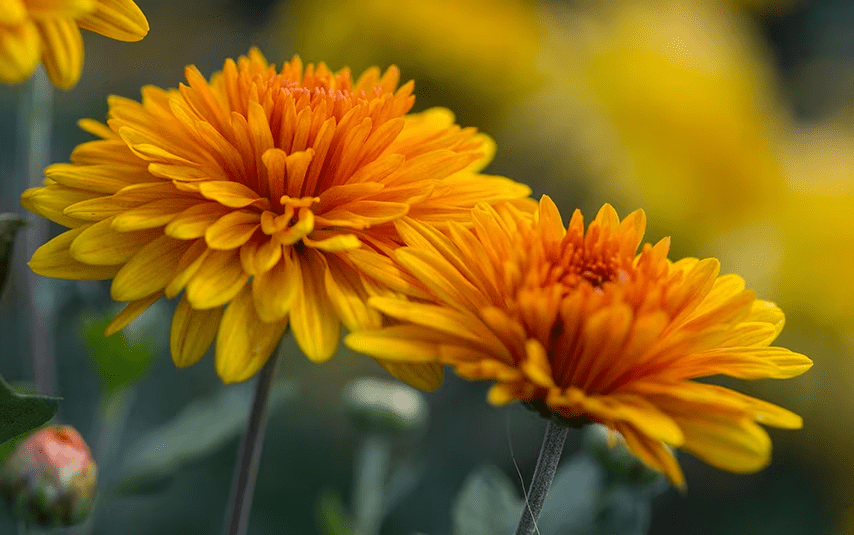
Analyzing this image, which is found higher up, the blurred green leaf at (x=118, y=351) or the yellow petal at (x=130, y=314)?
the yellow petal at (x=130, y=314)

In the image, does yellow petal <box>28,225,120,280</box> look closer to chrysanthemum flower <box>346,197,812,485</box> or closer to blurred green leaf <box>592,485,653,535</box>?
chrysanthemum flower <box>346,197,812,485</box>

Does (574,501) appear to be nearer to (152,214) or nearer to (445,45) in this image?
(152,214)

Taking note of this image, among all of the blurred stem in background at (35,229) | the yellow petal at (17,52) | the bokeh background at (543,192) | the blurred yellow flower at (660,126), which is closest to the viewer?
the yellow petal at (17,52)

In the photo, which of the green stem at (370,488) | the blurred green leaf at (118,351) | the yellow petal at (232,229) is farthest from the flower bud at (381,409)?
the yellow petal at (232,229)

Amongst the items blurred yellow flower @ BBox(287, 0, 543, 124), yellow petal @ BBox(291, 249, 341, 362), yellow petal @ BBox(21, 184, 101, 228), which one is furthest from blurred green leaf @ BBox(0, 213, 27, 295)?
blurred yellow flower @ BBox(287, 0, 543, 124)

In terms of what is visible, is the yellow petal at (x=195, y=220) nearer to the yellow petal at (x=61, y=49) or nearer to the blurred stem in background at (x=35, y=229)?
the yellow petal at (x=61, y=49)

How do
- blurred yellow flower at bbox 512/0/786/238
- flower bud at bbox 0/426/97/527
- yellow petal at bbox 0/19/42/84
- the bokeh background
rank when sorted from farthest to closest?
1. blurred yellow flower at bbox 512/0/786/238
2. the bokeh background
3. flower bud at bbox 0/426/97/527
4. yellow petal at bbox 0/19/42/84
